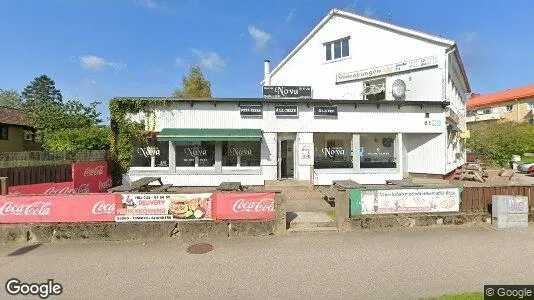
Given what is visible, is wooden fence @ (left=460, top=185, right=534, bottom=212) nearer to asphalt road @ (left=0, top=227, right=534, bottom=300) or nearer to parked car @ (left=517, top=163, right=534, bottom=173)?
asphalt road @ (left=0, top=227, right=534, bottom=300)

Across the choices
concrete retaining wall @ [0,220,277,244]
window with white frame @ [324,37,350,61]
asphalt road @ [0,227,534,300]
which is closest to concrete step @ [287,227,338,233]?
asphalt road @ [0,227,534,300]

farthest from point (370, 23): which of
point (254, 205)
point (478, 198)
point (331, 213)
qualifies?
point (254, 205)

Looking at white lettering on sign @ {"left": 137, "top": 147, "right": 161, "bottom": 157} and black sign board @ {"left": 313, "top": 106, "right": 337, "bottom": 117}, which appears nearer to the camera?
white lettering on sign @ {"left": 137, "top": 147, "right": 161, "bottom": 157}

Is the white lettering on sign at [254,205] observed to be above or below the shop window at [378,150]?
below

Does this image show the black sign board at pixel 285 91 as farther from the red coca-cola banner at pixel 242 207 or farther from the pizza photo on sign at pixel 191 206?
the pizza photo on sign at pixel 191 206

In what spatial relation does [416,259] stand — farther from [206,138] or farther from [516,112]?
[516,112]

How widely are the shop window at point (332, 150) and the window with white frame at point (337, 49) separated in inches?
372

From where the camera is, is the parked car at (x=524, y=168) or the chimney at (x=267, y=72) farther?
the chimney at (x=267, y=72)

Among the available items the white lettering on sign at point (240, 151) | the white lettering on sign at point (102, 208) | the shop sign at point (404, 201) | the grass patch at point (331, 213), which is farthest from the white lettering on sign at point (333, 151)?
the white lettering on sign at point (102, 208)

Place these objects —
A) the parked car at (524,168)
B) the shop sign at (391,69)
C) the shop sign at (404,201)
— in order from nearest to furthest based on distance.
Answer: the shop sign at (404,201) → the shop sign at (391,69) → the parked car at (524,168)

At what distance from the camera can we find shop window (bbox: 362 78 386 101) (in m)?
20.2

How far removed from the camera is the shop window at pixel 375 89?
20250 mm

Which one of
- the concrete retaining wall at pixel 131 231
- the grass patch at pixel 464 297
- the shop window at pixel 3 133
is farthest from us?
the shop window at pixel 3 133

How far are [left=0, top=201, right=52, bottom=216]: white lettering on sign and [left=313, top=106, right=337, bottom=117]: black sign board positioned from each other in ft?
38.6
